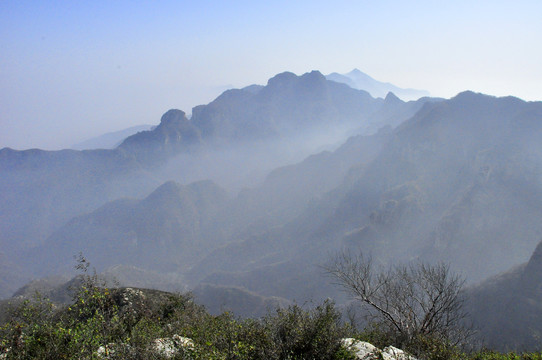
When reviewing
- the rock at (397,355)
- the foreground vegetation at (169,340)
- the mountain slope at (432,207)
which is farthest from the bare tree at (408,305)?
the mountain slope at (432,207)

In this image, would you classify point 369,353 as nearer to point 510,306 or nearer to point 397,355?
point 397,355

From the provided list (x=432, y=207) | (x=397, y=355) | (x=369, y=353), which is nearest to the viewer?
(x=369, y=353)

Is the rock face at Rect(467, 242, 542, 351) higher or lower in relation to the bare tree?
lower

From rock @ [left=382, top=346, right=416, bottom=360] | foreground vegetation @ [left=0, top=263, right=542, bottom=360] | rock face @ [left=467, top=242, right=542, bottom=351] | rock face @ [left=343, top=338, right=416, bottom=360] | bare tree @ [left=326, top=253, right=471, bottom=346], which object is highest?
foreground vegetation @ [left=0, top=263, right=542, bottom=360]

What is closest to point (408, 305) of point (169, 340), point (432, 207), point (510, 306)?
point (169, 340)

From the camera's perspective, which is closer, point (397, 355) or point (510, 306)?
point (397, 355)

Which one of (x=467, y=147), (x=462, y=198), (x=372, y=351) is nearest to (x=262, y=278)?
(x=462, y=198)

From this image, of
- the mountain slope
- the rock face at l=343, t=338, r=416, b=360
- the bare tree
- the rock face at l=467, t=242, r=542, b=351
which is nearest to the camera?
the rock face at l=343, t=338, r=416, b=360

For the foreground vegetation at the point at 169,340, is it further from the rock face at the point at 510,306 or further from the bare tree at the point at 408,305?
the rock face at the point at 510,306

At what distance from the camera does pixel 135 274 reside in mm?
154625

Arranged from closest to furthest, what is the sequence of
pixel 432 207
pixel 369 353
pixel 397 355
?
pixel 369 353, pixel 397 355, pixel 432 207

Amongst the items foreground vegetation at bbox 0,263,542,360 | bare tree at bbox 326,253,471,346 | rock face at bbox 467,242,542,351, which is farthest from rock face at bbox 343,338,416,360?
rock face at bbox 467,242,542,351

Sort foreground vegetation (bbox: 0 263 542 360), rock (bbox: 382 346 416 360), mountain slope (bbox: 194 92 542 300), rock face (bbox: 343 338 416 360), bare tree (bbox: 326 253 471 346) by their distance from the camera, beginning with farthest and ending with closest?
1. mountain slope (bbox: 194 92 542 300)
2. bare tree (bbox: 326 253 471 346)
3. rock (bbox: 382 346 416 360)
4. rock face (bbox: 343 338 416 360)
5. foreground vegetation (bbox: 0 263 542 360)

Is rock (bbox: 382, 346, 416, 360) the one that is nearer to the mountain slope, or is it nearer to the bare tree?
the bare tree
